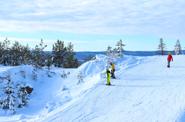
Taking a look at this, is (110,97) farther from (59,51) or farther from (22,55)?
(59,51)

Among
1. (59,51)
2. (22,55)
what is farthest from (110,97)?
(59,51)

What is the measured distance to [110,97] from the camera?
2192 cm

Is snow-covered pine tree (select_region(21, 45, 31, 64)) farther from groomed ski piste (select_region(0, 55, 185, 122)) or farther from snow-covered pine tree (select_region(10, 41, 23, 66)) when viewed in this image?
groomed ski piste (select_region(0, 55, 185, 122))

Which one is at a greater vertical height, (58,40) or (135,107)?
(58,40)

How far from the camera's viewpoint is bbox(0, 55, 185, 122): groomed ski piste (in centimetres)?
1800

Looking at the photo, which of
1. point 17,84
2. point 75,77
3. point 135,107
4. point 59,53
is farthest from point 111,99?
point 59,53

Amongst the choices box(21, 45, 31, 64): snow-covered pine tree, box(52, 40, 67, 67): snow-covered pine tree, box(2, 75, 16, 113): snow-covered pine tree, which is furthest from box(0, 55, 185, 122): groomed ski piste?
box(52, 40, 67, 67): snow-covered pine tree

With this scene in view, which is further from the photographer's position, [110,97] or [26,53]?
[26,53]

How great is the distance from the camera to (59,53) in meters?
66.1

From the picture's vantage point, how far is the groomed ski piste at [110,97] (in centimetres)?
1800

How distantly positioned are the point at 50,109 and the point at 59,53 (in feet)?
148

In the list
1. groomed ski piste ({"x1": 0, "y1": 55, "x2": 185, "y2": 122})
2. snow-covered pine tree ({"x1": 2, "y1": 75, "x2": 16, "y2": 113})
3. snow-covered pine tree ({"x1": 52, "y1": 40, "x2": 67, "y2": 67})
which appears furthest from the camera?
snow-covered pine tree ({"x1": 52, "y1": 40, "x2": 67, "y2": 67})

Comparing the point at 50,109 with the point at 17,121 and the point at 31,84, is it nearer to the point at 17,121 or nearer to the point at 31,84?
the point at 17,121

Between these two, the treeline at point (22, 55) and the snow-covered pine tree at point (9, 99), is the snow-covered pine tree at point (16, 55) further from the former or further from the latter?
the snow-covered pine tree at point (9, 99)
